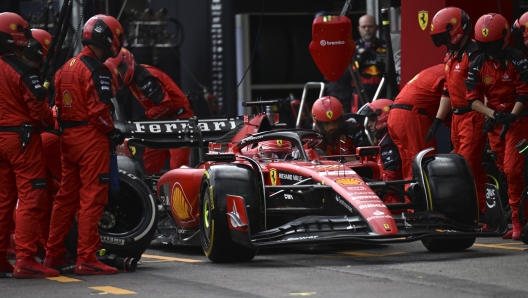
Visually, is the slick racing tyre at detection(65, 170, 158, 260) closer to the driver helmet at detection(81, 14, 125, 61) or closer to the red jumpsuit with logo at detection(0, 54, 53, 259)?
the red jumpsuit with logo at detection(0, 54, 53, 259)

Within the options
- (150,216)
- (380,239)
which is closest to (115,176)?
(150,216)

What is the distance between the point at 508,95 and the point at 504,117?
0.36 meters

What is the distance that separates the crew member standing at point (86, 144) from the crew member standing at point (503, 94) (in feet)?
12.7

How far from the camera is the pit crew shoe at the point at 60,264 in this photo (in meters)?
9.91

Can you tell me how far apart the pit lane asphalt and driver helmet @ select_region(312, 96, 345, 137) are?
7.31 ft

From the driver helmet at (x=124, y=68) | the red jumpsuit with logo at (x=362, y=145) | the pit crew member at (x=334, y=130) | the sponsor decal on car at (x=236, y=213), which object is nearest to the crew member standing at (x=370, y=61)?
the red jumpsuit with logo at (x=362, y=145)

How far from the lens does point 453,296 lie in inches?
308

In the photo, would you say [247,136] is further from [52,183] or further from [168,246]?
[52,183]

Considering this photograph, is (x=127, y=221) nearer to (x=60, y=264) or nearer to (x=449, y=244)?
(x=60, y=264)

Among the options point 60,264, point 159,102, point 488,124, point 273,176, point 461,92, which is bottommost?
point 60,264

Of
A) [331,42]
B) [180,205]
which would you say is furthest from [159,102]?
[180,205]

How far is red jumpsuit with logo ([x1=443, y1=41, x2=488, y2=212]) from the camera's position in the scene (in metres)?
12.1

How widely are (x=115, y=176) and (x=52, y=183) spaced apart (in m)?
0.78

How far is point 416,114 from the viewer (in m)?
13.1
